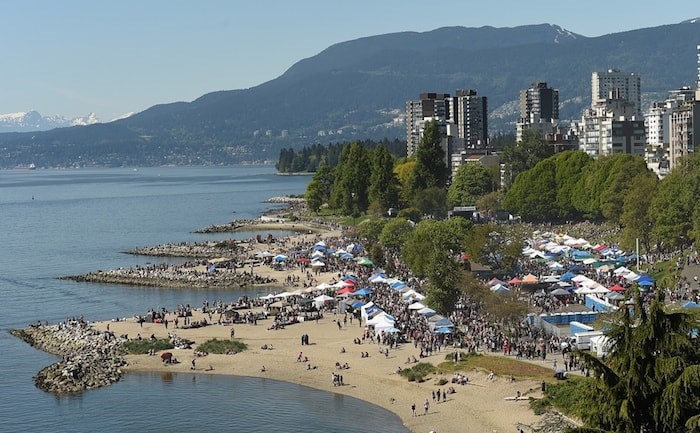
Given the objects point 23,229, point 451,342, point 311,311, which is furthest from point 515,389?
point 23,229

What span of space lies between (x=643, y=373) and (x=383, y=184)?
79.1m

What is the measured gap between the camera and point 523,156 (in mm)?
98188

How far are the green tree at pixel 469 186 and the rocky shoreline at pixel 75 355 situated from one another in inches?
1997

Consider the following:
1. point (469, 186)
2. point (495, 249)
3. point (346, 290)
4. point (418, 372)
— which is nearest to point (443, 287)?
point (418, 372)

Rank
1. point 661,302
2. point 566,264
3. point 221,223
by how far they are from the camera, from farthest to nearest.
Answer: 1. point 221,223
2. point 566,264
3. point 661,302

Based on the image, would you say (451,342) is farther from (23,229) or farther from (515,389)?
(23,229)

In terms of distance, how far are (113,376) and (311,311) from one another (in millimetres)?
12625

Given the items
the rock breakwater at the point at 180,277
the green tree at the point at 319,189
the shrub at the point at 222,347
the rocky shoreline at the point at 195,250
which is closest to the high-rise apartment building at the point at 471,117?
the green tree at the point at 319,189

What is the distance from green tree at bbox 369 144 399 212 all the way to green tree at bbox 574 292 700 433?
3014 inches

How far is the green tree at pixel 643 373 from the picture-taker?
43.3 ft

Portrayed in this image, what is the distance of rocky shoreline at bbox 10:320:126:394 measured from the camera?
3527 centimetres

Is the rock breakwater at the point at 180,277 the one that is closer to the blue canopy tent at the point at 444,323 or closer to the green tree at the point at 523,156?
Answer: the blue canopy tent at the point at 444,323

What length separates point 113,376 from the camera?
119 feet

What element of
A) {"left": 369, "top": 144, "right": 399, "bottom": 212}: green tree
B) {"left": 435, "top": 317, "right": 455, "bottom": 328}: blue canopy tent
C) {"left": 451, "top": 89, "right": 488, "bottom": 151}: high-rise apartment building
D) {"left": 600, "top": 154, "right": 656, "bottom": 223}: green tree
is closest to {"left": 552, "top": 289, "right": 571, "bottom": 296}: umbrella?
{"left": 435, "top": 317, "right": 455, "bottom": 328}: blue canopy tent
